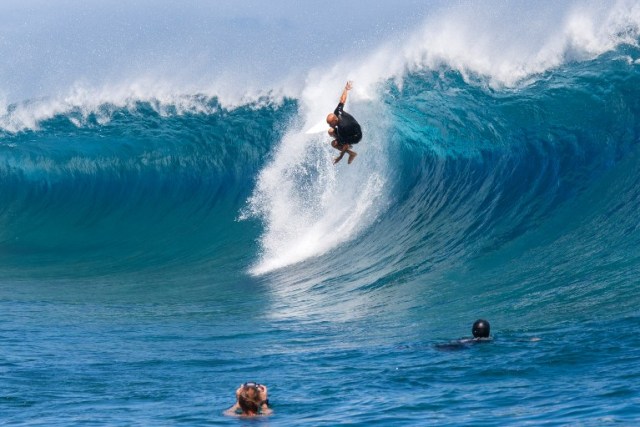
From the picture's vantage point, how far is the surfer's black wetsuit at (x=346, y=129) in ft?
36.6

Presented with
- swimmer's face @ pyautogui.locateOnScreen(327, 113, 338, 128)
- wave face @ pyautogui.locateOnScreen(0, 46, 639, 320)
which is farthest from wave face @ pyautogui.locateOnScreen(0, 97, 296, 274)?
swimmer's face @ pyautogui.locateOnScreen(327, 113, 338, 128)

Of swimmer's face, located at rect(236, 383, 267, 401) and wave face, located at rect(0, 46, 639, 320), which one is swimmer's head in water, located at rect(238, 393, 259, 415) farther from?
wave face, located at rect(0, 46, 639, 320)

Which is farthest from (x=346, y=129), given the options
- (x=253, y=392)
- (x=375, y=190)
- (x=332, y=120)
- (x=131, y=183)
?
(x=131, y=183)

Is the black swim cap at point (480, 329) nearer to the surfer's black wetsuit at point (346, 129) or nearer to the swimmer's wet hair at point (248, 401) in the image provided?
the swimmer's wet hair at point (248, 401)

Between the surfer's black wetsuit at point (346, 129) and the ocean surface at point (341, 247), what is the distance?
2.17 meters

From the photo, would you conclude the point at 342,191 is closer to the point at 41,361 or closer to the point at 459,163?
the point at 459,163

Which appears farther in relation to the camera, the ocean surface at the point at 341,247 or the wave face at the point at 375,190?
the wave face at the point at 375,190

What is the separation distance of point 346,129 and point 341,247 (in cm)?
485

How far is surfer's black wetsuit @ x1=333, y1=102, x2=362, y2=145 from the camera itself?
36.6 feet

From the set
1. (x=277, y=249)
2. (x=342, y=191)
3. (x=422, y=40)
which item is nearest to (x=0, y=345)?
(x=277, y=249)

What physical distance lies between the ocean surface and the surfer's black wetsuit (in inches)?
85.5

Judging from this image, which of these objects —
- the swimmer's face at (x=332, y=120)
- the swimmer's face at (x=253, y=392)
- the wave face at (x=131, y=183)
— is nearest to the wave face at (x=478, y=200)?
the wave face at (x=131, y=183)

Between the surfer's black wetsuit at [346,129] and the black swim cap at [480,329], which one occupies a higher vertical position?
the surfer's black wetsuit at [346,129]

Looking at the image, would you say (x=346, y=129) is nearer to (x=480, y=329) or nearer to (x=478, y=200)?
(x=480, y=329)
